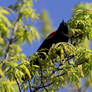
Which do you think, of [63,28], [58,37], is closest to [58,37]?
[58,37]

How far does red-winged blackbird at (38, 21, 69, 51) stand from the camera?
301cm

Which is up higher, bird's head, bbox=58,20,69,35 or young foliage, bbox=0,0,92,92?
bird's head, bbox=58,20,69,35

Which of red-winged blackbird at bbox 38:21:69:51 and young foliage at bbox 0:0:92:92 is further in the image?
red-winged blackbird at bbox 38:21:69:51

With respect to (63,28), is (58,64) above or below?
below

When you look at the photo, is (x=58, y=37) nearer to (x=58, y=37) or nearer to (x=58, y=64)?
(x=58, y=37)

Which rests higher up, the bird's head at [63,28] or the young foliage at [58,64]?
the bird's head at [63,28]

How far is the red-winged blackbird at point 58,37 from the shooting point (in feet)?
9.87

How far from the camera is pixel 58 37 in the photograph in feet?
10.1

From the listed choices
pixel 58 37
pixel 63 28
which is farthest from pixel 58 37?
Answer: pixel 63 28

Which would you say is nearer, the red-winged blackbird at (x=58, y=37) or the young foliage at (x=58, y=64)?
the young foliage at (x=58, y=64)

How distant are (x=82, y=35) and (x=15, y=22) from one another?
251 cm

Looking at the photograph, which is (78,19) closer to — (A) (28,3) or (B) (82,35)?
(B) (82,35)

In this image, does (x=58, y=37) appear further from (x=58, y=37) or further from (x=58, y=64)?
(x=58, y=64)

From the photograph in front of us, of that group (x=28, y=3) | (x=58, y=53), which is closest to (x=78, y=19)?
(x=58, y=53)
